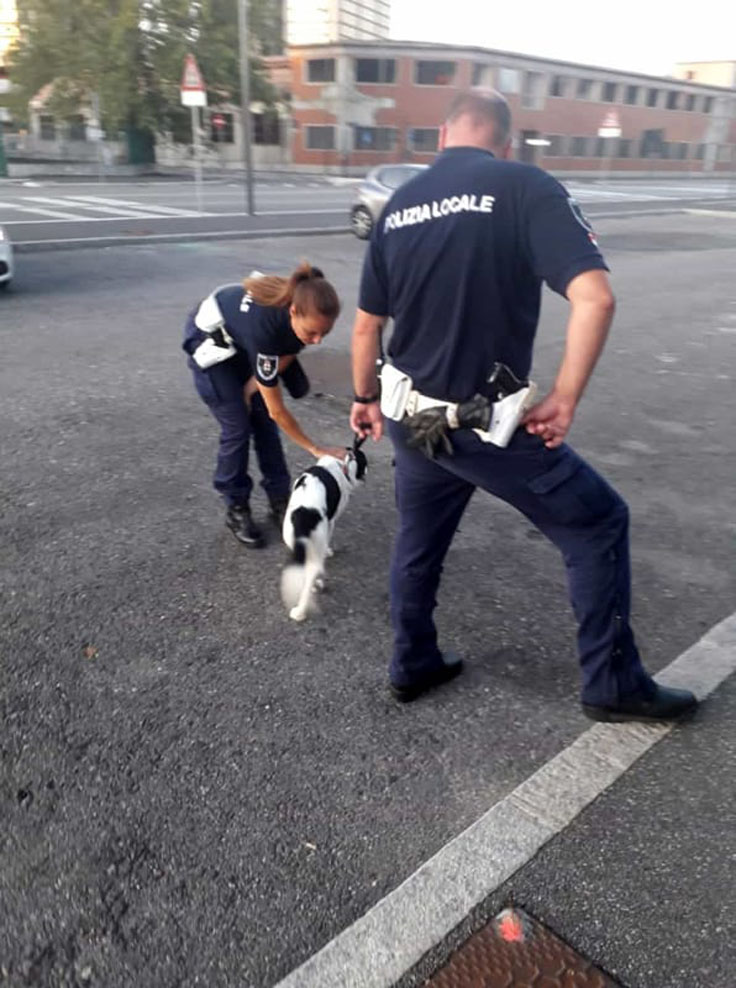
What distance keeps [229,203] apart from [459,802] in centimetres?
2246

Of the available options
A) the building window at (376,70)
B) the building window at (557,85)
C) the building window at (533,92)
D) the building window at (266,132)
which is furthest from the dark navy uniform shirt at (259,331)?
the building window at (557,85)

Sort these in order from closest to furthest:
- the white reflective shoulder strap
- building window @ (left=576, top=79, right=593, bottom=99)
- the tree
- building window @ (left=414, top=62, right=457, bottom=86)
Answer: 1. the white reflective shoulder strap
2. the tree
3. building window @ (left=414, top=62, right=457, bottom=86)
4. building window @ (left=576, top=79, right=593, bottom=99)

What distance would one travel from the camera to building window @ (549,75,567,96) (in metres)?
54.0

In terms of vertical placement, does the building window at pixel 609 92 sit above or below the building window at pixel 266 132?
above

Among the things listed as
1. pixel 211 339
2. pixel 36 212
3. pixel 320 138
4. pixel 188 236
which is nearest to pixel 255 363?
→ pixel 211 339

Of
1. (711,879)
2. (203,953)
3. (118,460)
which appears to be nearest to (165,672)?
(203,953)

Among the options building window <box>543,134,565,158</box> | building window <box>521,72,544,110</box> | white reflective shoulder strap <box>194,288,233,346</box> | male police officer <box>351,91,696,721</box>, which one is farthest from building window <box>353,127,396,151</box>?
male police officer <box>351,91,696,721</box>

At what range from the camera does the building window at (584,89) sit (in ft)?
184

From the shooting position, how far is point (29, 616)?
3381mm

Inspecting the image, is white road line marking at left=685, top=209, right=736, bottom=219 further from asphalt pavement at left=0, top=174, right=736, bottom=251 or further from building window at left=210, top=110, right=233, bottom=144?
building window at left=210, top=110, right=233, bottom=144

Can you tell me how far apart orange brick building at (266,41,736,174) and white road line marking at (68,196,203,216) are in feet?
96.9

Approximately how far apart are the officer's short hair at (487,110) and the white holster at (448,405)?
78 cm

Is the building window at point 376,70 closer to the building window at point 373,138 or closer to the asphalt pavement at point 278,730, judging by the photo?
the building window at point 373,138

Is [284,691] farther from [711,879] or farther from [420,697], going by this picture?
[711,879]
